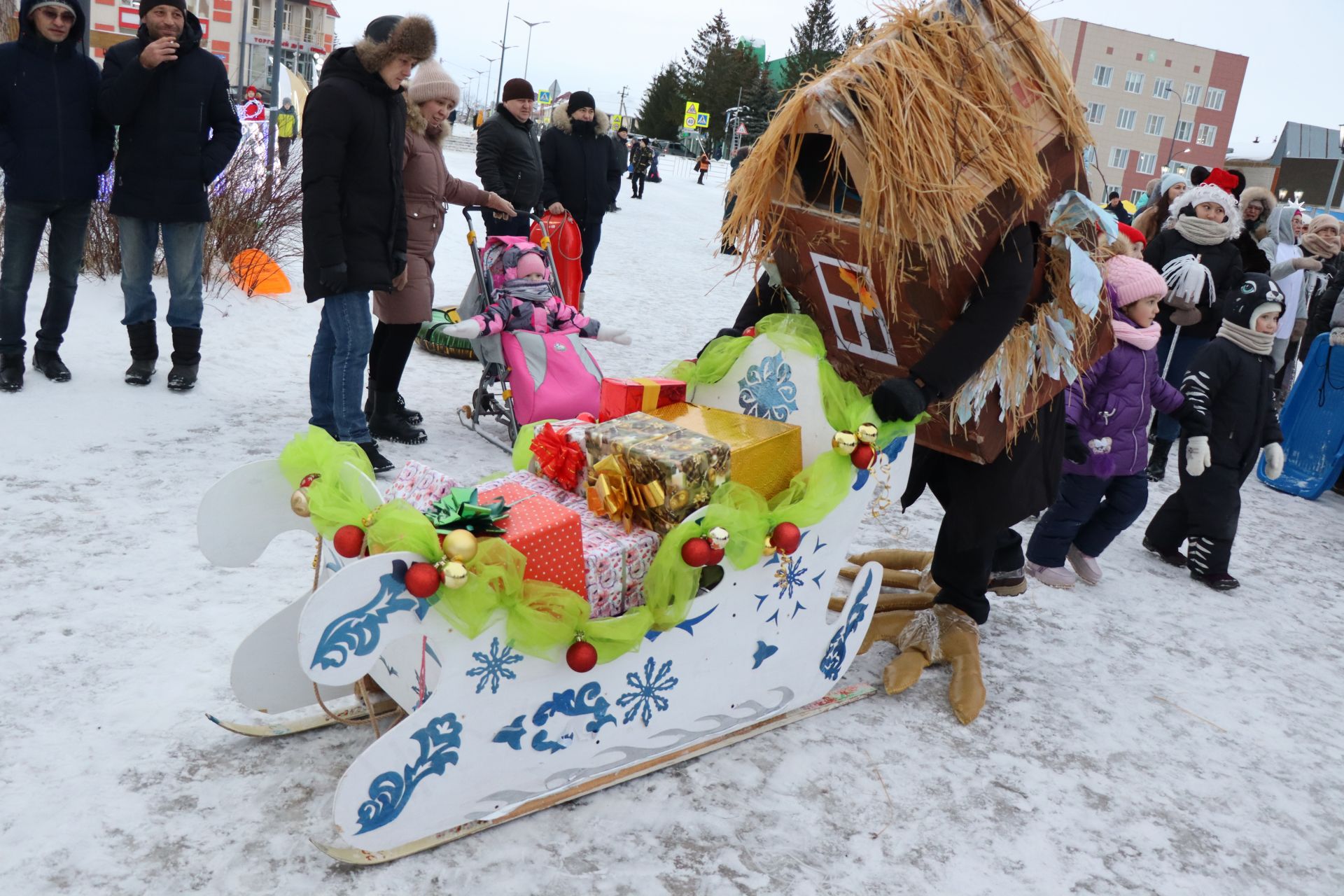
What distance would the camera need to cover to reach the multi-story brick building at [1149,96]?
45000mm

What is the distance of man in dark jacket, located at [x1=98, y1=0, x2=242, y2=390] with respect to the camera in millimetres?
4527

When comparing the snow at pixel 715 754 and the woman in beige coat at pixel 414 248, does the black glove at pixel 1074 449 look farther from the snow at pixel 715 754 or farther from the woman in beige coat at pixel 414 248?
the woman in beige coat at pixel 414 248

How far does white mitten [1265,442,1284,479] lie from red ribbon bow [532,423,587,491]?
3597 mm

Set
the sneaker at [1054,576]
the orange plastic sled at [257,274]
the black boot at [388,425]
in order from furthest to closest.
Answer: the orange plastic sled at [257,274] < the black boot at [388,425] < the sneaker at [1054,576]

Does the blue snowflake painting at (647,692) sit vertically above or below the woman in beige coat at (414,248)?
below

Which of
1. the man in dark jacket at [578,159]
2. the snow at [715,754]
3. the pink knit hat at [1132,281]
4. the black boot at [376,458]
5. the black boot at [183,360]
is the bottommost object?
the snow at [715,754]

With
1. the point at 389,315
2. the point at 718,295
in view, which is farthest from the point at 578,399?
the point at 718,295

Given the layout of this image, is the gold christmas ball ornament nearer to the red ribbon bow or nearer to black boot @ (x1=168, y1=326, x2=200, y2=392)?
the red ribbon bow

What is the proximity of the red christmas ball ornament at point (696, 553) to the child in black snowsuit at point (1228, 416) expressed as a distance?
10.2 ft

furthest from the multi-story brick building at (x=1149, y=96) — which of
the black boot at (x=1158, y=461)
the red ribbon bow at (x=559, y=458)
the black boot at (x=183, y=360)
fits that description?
the red ribbon bow at (x=559, y=458)

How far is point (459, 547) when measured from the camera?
6.36 ft

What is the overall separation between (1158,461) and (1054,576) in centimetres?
237

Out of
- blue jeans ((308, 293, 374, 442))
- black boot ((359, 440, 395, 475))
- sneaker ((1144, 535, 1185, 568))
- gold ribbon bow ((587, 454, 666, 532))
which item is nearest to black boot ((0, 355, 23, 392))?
blue jeans ((308, 293, 374, 442))

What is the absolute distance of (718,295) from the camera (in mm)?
11602
